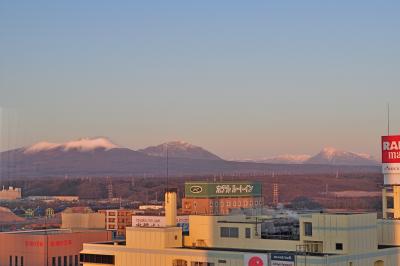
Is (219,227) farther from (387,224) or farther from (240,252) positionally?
(387,224)

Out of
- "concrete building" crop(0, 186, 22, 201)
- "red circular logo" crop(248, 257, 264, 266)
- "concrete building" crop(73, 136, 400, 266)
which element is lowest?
"red circular logo" crop(248, 257, 264, 266)

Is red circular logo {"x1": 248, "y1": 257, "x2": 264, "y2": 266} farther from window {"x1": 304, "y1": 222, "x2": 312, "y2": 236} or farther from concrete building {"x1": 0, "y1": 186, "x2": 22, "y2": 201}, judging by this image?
concrete building {"x1": 0, "y1": 186, "x2": 22, "y2": 201}

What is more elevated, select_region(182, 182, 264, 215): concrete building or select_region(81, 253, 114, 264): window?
select_region(182, 182, 264, 215): concrete building

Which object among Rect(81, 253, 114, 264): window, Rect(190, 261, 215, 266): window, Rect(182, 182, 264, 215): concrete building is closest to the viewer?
Rect(190, 261, 215, 266): window

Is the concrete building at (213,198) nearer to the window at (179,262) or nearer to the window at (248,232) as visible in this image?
the window at (248,232)

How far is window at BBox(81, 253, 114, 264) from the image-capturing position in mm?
38594

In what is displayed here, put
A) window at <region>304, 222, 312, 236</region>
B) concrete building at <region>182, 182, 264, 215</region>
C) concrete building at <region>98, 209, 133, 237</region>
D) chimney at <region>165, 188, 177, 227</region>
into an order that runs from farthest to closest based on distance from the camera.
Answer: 1. concrete building at <region>182, 182, 264, 215</region>
2. concrete building at <region>98, 209, 133, 237</region>
3. chimney at <region>165, 188, 177, 227</region>
4. window at <region>304, 222, 312, 236</region>

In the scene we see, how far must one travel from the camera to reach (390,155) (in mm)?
44250

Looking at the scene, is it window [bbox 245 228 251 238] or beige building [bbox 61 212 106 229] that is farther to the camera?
beige building [bbox 61 212 106 229]

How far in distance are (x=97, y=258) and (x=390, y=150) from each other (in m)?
15.8

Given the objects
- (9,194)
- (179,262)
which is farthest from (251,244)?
(9,194)

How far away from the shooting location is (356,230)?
33844 millimetres

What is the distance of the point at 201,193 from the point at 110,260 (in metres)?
56.6

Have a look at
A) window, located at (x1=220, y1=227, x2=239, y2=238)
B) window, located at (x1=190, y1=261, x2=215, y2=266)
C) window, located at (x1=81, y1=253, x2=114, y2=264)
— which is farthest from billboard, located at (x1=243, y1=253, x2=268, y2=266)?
window, located at (x1=81, y1=253, x2=114, y2=264)
